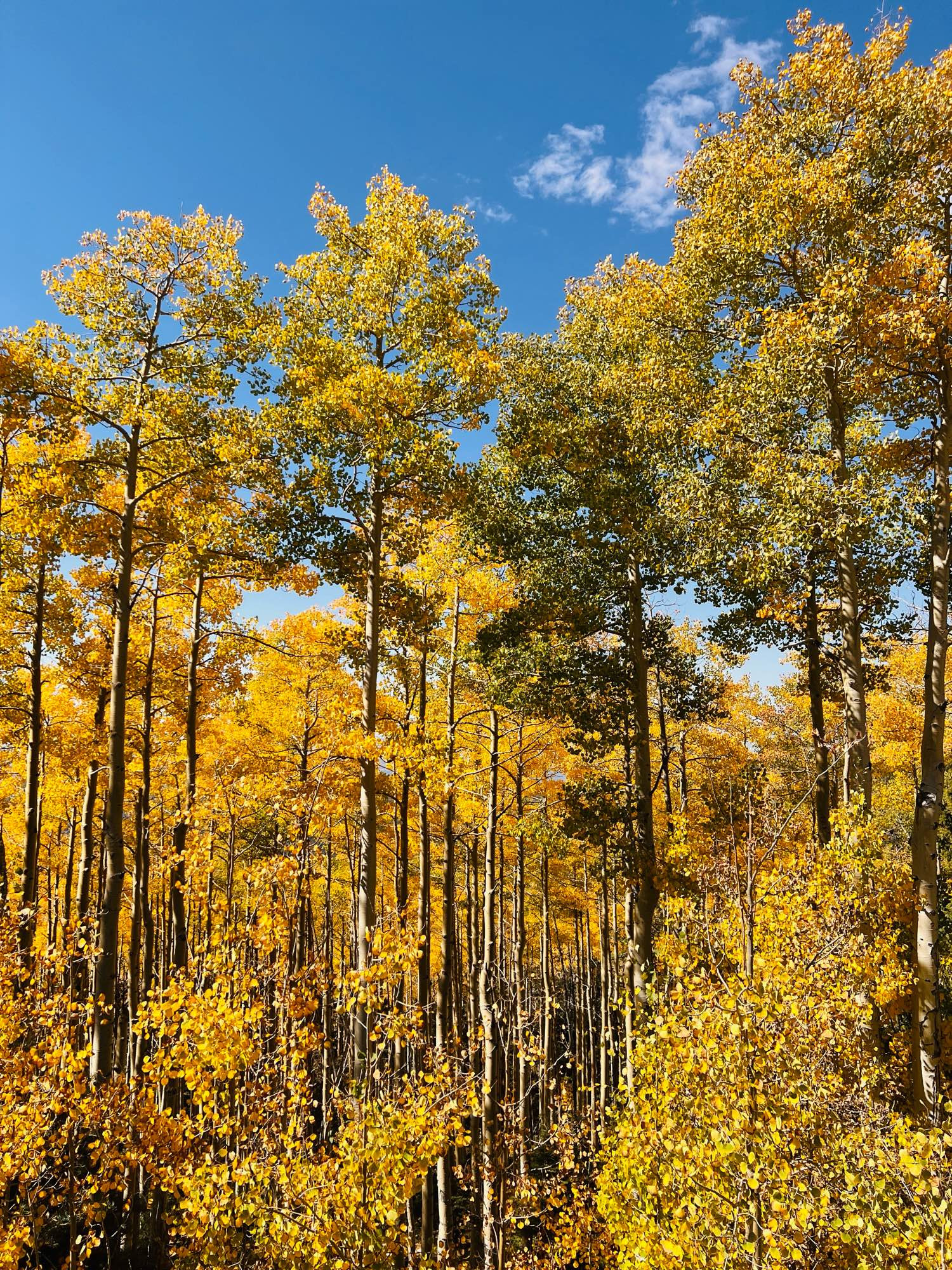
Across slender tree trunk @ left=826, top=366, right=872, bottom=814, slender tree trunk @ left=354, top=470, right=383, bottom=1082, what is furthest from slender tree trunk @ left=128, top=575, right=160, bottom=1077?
slender tree trunk @ left=826, top=366, right=872, bottom=814

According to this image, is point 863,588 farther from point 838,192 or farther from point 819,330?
point 838,192

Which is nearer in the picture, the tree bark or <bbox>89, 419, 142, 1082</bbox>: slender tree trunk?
<bbox>89, 419, 142, 1082</bbox>: slender tree trunk

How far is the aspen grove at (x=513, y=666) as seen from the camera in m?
4.88

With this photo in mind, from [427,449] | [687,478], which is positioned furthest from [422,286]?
[687,478]

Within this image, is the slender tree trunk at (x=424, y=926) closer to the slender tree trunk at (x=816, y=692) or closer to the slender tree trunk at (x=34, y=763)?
the slender tree trunk at (x=34, y=763)

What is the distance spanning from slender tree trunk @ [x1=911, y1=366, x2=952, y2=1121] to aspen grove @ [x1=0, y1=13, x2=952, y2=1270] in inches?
2.6

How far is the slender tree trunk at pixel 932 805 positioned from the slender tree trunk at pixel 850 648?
0.67 meters

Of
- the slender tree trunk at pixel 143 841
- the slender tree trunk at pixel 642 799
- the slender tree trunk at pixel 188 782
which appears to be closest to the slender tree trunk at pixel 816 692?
the slender tree trunk at pixel 642 799

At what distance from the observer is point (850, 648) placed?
352 inches

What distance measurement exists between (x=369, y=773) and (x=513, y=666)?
3841 millimetres

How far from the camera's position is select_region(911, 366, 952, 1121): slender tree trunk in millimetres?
7629

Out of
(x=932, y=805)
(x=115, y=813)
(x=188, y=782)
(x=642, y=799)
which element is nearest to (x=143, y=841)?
(x=188, y=782)

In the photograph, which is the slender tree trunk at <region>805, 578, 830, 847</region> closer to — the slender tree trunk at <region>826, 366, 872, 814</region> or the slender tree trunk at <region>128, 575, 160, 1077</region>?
the slender tree trunk at <region>826, 366, 872, 814</region>

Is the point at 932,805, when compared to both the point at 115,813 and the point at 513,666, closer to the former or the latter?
the point at 513,666
